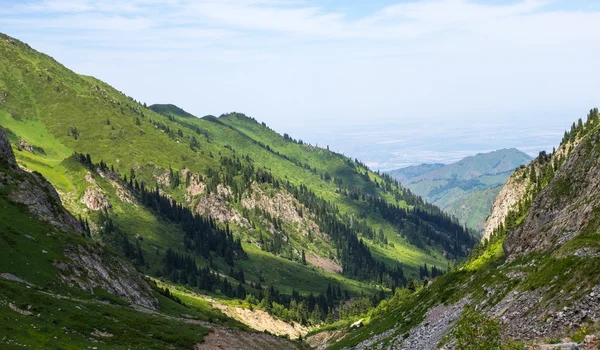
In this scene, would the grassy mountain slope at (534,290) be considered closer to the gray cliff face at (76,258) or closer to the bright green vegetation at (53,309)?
the bright green vegetation at (53,309)

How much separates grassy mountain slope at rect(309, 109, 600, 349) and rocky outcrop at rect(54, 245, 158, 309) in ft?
160

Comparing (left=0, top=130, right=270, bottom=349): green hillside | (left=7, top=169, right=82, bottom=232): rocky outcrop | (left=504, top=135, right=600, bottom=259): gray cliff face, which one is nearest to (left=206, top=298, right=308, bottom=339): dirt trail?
(left=0, top=130, right=270, bottom=349): green hillside

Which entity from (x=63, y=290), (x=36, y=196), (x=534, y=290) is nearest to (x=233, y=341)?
(x=63, y=290)

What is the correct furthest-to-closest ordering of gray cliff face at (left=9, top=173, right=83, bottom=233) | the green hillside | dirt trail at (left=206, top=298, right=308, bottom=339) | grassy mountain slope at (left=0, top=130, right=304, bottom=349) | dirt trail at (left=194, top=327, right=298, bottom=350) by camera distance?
1. dirt trail at (left=206, top=298, right=308, bottom=339)
2. gray cliff face at (left=9, top=173, right=83, bottom=233)
3. dirt trail at (left=194, top=327, right=298, bottom=350)
4. grassy mountain slope at (left=0, top=130, right=304, bottom=349)
5. the green hillside

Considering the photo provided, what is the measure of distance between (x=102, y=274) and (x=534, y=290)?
82.8m

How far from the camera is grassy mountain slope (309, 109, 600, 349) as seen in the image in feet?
149

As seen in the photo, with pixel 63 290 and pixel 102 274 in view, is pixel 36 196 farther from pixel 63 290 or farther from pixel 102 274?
pixel 63 290

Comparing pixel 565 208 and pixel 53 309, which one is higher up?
pixel 565 208

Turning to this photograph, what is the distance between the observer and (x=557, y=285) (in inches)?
2228

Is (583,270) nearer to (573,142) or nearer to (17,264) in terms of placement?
(17,264)

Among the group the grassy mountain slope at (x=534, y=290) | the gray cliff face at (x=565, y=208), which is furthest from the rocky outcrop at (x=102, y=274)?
the gray cliff face at (x=565, y=208)

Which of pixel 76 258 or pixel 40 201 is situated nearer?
pixel 76 258

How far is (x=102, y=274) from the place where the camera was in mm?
108688

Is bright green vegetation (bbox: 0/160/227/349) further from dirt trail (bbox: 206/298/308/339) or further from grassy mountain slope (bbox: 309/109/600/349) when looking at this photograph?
dirt trail (bbox: 206/298/308/339)
